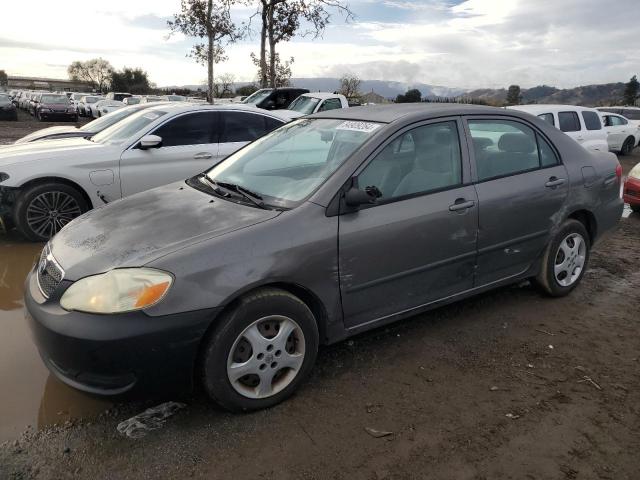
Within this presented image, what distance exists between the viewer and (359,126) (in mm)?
3453

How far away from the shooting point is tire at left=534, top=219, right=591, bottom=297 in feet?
13.6

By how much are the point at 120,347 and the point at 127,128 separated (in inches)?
193

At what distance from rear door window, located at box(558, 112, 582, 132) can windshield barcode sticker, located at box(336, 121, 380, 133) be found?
8.25 metres

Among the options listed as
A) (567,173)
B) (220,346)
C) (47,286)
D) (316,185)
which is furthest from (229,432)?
(567,173)

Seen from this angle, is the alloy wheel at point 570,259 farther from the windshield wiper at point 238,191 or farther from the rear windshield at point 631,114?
the rear windshield at point 631,114

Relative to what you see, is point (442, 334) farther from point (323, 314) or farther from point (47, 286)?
point (47, 286)

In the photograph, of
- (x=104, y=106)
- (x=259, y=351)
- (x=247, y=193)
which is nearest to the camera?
(x=259, y=351)

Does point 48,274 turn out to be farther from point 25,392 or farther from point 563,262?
point 563,262

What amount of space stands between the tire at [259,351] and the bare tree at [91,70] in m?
82.2

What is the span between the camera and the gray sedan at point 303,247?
243cm

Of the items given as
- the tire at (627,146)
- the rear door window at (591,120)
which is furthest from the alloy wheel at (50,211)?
the tire at (627,146)

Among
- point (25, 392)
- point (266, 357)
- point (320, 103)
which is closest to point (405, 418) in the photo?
point (266, 357)

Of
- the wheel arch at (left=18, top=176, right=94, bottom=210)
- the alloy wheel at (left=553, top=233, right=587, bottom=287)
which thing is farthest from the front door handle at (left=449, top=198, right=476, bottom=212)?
the wheel arch at (left=18, top=176, right=94, bottom=210)

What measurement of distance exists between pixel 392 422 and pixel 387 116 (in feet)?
6.55
